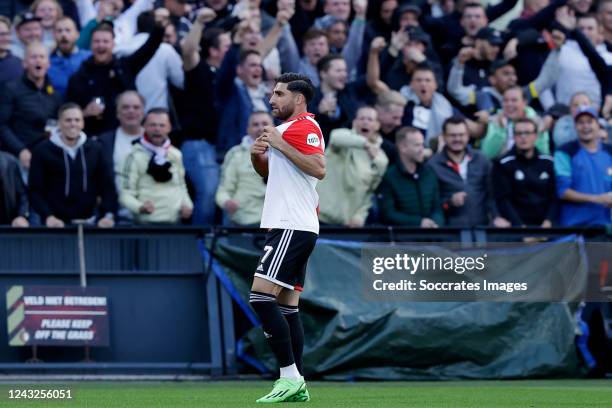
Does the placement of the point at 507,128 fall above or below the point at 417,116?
below

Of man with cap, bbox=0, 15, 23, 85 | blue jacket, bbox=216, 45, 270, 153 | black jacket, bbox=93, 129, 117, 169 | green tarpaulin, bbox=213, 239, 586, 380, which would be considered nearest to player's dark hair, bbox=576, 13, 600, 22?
blue jacket, bbox=216, 45, 270, 153

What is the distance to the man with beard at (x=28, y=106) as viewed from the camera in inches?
543

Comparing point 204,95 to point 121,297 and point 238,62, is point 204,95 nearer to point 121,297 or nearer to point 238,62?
point 238,62

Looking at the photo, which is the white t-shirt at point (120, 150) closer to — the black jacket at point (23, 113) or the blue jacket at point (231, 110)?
the black jacket at point (23, 113)

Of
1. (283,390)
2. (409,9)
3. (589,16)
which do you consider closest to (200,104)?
(409,9)

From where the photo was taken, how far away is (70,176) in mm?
13086

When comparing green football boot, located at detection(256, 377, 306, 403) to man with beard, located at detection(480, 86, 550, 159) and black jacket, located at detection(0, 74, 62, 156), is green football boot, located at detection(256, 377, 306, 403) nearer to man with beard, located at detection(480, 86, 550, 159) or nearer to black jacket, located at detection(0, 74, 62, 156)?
black jacket, located at detection(0, 74, 62, 156)

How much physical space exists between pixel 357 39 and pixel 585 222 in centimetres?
415

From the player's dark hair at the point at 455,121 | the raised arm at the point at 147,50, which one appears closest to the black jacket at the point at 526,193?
the player's dark hair at the point at 455,121

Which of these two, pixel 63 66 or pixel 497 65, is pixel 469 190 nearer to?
pixel 497 65

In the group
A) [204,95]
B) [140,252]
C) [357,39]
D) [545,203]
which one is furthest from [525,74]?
[140,252]

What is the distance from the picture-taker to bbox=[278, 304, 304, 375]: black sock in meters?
9.46

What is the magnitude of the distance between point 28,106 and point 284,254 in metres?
5.80

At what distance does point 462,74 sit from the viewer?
16.4 m
